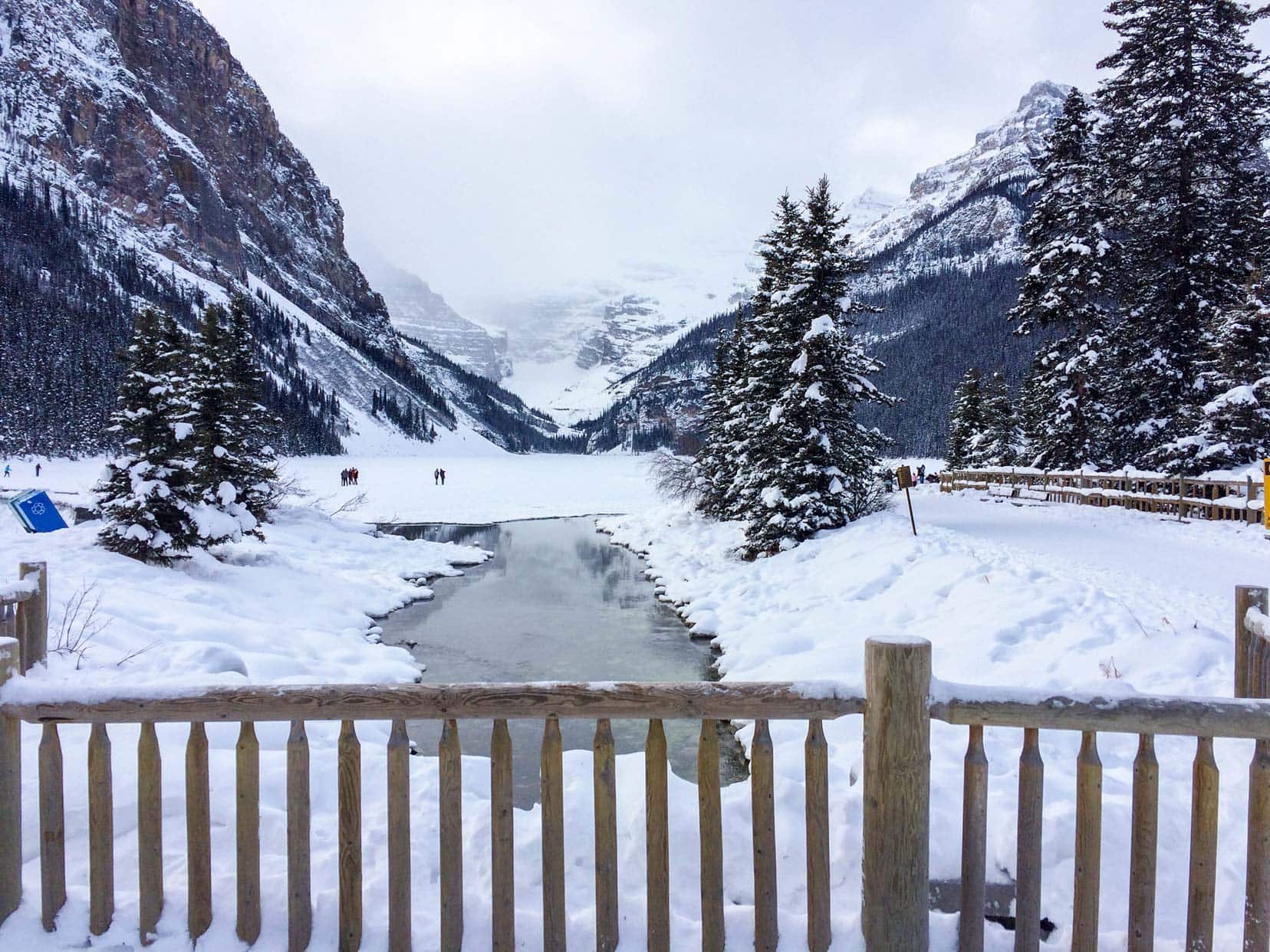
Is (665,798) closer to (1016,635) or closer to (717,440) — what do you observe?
(1016,635)

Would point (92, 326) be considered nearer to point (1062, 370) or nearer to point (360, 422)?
point (360, 422)

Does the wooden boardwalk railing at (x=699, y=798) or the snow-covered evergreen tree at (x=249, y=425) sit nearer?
the wooden boardwalk railing at (x=699, y=798)

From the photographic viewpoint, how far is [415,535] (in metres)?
29.2

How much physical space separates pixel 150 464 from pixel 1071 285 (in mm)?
23673

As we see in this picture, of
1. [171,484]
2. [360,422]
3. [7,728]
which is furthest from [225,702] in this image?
[360,422]

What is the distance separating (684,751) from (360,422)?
125401 millimetres

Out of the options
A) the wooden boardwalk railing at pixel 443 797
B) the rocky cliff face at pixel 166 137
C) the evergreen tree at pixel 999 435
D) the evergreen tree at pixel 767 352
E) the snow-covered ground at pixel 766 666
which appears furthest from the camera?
the rocky cliff face at pixel 166 137

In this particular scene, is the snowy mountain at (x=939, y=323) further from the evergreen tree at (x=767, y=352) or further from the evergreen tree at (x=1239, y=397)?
the evergreen tree at (x=1239, y=397)

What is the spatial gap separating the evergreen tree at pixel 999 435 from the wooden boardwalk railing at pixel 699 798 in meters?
39.4

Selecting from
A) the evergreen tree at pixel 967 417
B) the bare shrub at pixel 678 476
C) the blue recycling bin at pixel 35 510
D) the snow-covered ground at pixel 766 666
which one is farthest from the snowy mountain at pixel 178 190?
the blue recycling bin at pixel 35 510

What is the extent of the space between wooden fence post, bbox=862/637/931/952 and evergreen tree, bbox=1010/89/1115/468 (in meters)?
22.4

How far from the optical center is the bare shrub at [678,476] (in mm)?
29656

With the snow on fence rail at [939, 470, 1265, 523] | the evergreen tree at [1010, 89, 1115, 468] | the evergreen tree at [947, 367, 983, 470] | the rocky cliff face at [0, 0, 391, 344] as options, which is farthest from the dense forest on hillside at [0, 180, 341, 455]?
the evergreen tree at [1010, 89, 1115, 468]

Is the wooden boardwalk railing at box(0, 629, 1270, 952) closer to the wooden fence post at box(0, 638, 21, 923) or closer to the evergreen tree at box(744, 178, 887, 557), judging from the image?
the wooden fence post at box(0, 638, 21, 923)
